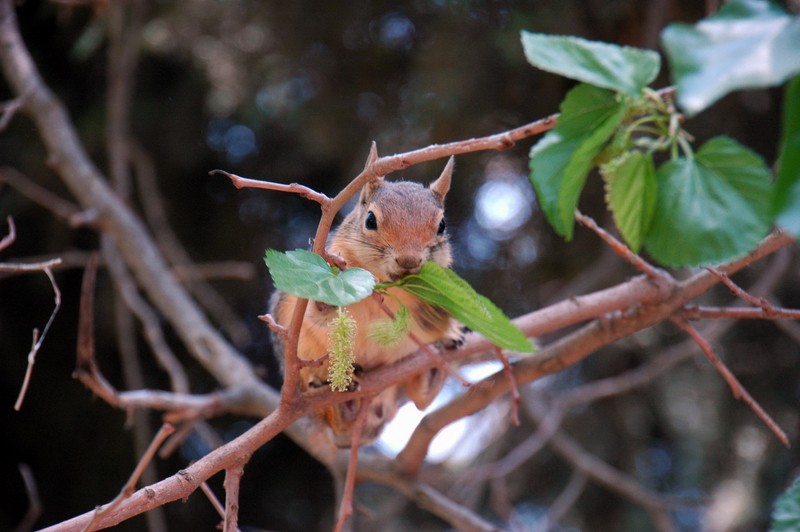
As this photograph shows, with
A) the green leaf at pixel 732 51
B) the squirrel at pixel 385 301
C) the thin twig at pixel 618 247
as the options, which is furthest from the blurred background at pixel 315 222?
the green leaf at pixel 732 51

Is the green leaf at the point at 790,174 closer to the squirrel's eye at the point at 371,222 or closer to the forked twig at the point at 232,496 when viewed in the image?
the forked twig at the point at 232,496

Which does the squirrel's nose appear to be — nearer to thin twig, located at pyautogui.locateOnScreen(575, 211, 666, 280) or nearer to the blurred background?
thin twig, located at pyautogui.locateOnScreen(575, 211, 666, 280)

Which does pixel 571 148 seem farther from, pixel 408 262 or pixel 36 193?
pixel 36 193

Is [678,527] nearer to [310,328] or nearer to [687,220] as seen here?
[310,328]

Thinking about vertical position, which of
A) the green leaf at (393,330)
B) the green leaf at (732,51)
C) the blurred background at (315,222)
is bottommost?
the blurred background at (315,222)

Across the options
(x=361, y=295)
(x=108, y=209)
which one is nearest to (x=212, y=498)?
(x=361, y=295)

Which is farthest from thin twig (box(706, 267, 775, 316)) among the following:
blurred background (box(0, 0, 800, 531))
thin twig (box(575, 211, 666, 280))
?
blurred background (box(0, 0, 800, 531))
